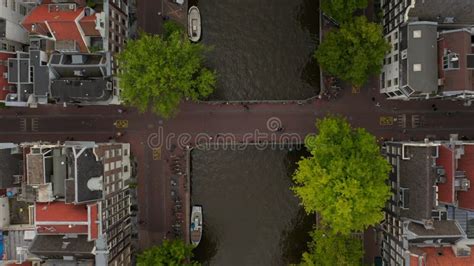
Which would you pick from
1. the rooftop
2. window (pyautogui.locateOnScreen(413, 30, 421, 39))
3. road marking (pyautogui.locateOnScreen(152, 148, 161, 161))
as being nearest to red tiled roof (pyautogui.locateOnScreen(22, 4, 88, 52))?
the rooftop

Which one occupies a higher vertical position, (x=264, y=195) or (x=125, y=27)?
(x=125, y=27)

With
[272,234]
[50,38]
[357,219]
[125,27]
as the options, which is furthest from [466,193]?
[50,38]

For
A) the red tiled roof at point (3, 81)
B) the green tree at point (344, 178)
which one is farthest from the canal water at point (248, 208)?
the red tiled roof at point (3, 81)

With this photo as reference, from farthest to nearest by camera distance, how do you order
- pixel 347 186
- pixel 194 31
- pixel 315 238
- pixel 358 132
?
pixel 194 31
pixel 315 238
pixel 358 132
pixel 347 186

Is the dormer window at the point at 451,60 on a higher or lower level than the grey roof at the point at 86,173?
higher

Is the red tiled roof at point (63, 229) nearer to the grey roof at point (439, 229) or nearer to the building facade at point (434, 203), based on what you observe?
the building facade at point (434, 203)

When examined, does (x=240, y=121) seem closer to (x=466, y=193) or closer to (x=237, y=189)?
(x=237, y=189)

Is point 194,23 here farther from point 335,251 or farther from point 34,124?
point 335,251

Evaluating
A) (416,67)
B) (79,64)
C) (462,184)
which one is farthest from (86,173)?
(462,184)
